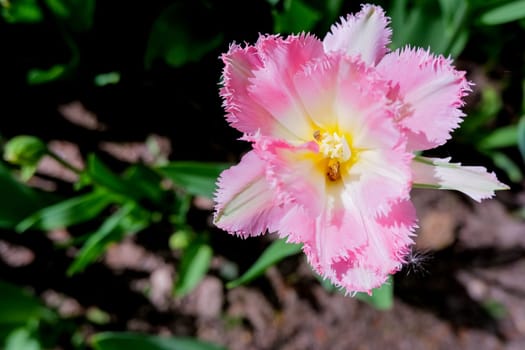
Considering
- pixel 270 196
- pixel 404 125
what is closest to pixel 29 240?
pixel 270 196

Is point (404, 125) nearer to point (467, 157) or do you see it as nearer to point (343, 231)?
point (343, 231)

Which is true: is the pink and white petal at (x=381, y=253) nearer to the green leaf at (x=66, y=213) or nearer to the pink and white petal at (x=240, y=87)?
the pink and white petal at (x=240, y=87)

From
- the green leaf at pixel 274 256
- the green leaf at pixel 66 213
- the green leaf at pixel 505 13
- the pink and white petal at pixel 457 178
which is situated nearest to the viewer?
the pink and white petal at pixel 457 178

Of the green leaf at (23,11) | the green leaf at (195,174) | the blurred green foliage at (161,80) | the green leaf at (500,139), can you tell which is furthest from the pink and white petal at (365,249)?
the green leaf at (500,139)

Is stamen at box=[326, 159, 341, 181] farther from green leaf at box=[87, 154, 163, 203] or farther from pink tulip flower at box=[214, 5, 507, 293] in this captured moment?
green leaf at box=[87, 154, 163, 203]

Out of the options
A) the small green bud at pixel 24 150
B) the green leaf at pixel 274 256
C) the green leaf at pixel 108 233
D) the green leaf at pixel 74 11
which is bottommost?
the green leaf at pixel 274 256

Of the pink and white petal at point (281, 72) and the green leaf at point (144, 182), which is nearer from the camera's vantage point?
the pink and white petal at point (281, 72)

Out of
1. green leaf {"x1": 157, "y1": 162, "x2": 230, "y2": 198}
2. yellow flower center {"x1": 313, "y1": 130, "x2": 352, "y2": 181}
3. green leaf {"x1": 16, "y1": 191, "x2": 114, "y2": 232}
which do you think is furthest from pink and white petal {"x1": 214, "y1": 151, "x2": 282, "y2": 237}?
green leaf {"x1": 16, "y1": 191, "x2": 114, "y2": 232}
